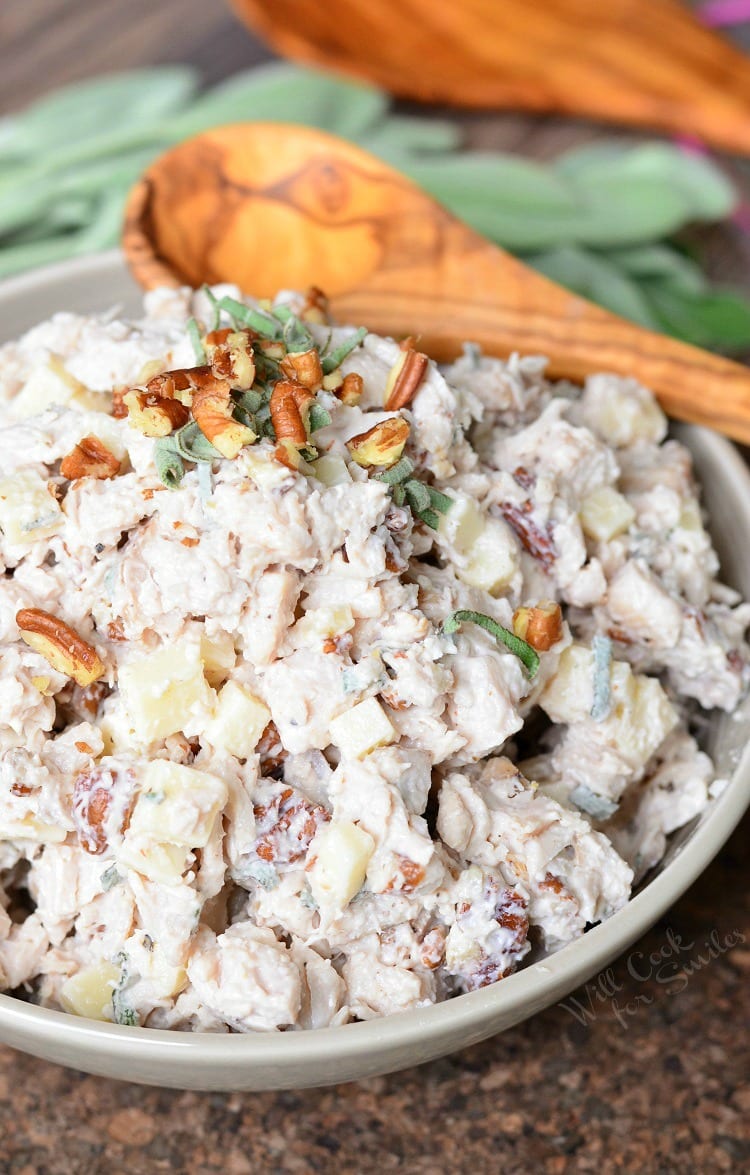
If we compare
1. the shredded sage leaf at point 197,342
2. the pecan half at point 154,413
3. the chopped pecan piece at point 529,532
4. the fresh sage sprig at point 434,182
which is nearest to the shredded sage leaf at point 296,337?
the shredded sage leaf at point 197,342

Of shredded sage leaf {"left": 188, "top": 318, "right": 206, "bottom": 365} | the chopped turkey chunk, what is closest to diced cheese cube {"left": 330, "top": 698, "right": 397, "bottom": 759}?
the chopped turkey chunk

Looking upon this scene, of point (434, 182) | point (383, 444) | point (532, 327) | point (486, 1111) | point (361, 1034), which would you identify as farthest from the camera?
point (434, 182)

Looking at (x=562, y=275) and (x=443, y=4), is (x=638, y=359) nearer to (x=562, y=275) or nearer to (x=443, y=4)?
(x=562, y=275)

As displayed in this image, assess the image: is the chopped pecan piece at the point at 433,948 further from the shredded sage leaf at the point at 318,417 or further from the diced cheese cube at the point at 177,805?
the shredded sage leaf at the point at 318,417

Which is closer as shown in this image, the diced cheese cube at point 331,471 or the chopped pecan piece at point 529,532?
the diced cheese cube at point 331,471

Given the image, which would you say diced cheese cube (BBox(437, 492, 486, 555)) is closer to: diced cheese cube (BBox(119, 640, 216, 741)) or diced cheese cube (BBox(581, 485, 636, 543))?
diced cheese cube (BBox(581, 485, 636, 543))

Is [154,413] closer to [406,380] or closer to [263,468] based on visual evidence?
[263,468]

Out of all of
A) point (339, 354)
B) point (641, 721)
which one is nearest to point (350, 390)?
point (339, 354)

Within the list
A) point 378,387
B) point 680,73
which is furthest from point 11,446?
point 680,73
